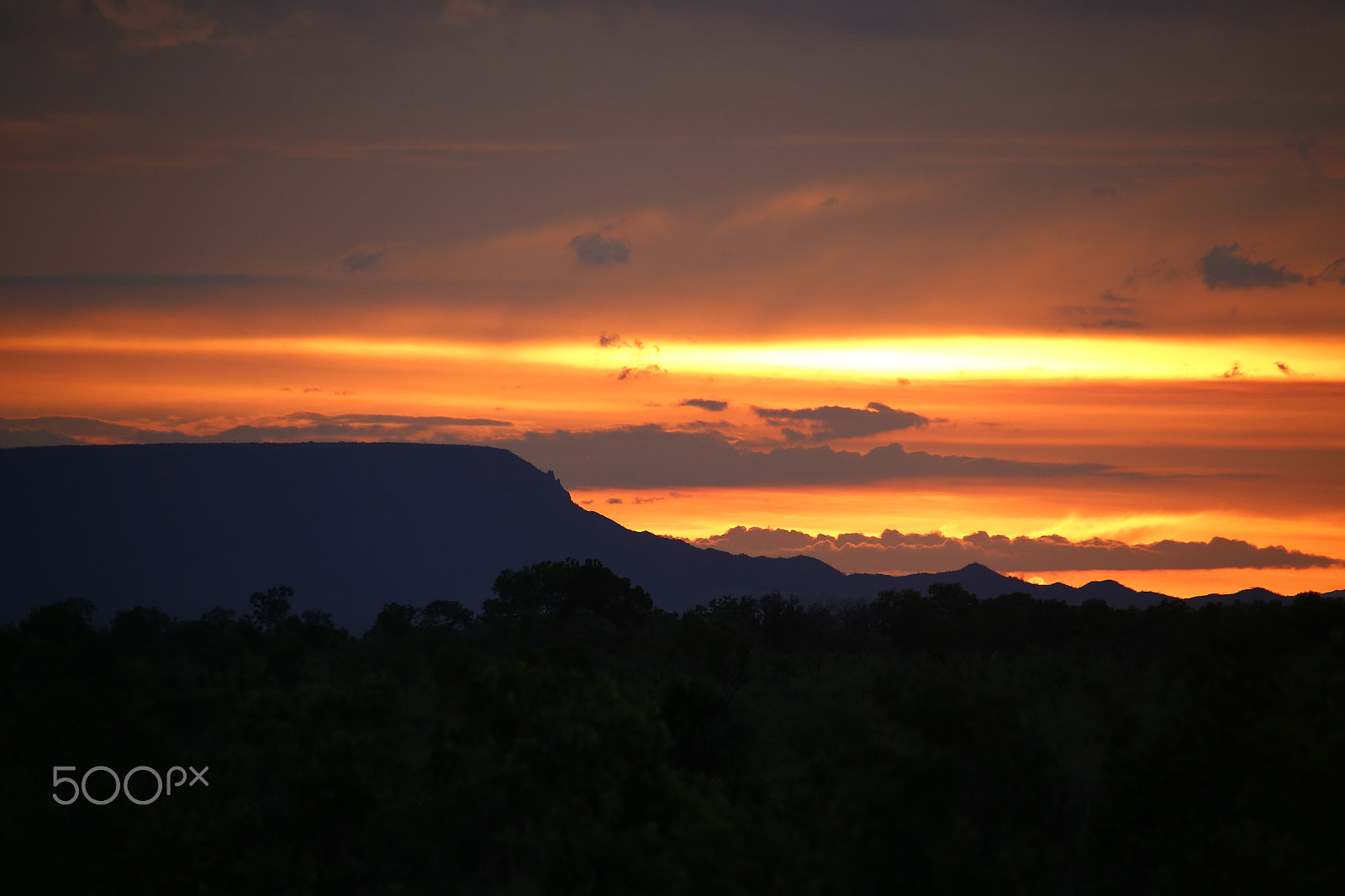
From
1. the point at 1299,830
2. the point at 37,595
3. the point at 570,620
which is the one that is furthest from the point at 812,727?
the point at 37,595

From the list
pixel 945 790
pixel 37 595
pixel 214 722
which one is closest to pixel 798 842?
pixel 945 790

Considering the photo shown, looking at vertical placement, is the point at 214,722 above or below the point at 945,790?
below

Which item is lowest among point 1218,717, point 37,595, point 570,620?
point 37,595

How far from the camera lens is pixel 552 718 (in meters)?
25.0

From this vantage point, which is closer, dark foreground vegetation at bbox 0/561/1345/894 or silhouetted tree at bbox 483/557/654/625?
dark foreground vegetation at bbox 0/561/1345/894

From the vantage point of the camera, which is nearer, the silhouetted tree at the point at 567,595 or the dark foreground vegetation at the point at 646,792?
the dark foreground vegetation at the point at 646,792

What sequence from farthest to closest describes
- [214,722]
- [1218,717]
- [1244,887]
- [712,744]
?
1. [214,722]
2. [712,744]
3. [1218,717]
4. [1244,887]

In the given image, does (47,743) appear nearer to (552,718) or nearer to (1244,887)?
(552,718)

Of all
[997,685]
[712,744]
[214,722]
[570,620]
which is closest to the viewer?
[712,744]

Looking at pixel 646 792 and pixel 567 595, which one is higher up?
pixel 646 792

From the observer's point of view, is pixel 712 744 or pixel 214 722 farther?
pixel 214 722

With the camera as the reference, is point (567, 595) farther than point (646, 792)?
Yes

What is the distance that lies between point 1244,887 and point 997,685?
36500 mm

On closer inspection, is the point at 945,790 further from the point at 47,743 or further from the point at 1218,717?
the point at 47,743
